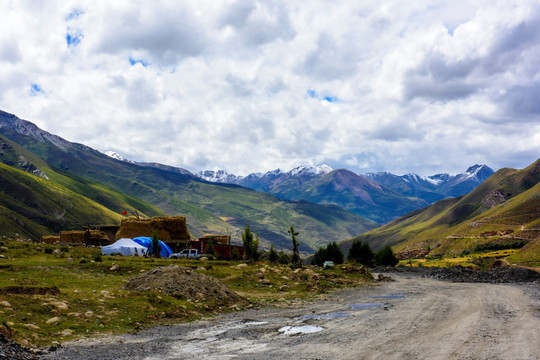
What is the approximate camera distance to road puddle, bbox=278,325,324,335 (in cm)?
2033

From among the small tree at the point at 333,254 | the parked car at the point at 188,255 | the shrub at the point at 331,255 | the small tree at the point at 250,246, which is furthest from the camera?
the shrub at the point at 331,255

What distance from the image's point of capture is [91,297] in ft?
79.5

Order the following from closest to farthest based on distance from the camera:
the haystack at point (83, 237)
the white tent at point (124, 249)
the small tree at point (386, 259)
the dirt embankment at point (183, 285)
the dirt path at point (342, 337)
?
A: the dirt path at point (342, 337), the dirt embankment at point (183, 285), the white tent at point (124, 249), the haystack at point (83, 237), the small tree at point (386, 259)

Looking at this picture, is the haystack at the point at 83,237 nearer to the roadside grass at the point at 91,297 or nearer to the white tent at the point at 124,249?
the white tent at the point at 124,249

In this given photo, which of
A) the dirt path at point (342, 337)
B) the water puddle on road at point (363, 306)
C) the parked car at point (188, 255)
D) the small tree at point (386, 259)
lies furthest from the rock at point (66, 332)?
the small tree at point (386, 259)

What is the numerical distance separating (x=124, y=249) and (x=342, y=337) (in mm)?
51867

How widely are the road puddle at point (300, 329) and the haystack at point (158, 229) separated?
63.8m

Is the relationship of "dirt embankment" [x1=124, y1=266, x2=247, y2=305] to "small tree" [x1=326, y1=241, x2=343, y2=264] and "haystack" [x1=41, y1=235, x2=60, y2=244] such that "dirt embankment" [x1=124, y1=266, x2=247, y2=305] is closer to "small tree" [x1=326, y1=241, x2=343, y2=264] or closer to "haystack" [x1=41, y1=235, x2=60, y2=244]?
"haystack" [x1=41, y1=235, x2=60, y2=244]

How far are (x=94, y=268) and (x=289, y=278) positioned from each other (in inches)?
852

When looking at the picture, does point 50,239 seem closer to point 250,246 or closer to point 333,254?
point 250,246

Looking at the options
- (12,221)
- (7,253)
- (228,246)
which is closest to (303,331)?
(7,253)

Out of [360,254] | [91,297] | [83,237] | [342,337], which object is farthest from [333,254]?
[342,337]

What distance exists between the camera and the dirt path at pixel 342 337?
15539 mm

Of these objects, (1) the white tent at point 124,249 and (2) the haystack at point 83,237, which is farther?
(2) the haystack at point 83,237
